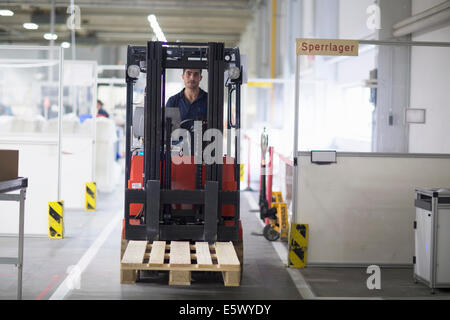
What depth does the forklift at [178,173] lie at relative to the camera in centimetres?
579

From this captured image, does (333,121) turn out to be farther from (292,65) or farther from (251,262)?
(292,65)

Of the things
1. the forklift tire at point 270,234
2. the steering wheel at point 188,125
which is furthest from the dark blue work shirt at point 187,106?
the forklift tire at point 270,234

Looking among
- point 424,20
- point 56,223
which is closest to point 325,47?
point 424,20

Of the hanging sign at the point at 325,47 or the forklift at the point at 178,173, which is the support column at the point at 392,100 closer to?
the hanging sign at the point at 325,47

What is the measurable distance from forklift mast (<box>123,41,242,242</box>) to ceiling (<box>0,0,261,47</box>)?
13.5 meters

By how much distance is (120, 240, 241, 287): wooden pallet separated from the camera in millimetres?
5070

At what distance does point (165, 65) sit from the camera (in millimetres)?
5895

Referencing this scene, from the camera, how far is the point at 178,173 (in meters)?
6.05

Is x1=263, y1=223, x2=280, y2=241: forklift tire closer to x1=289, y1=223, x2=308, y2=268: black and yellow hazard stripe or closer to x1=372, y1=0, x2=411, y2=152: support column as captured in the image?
x1=289, y1=223, x2=308, y2=268: black and yellow hazard stripe

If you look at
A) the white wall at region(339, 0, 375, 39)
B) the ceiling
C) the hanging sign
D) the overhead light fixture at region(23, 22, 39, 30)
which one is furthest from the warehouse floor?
the overhead light fixture at region(23, 22, 39, 30)

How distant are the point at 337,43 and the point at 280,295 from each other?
2.80m

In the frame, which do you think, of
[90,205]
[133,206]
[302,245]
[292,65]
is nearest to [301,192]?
[302,245]
